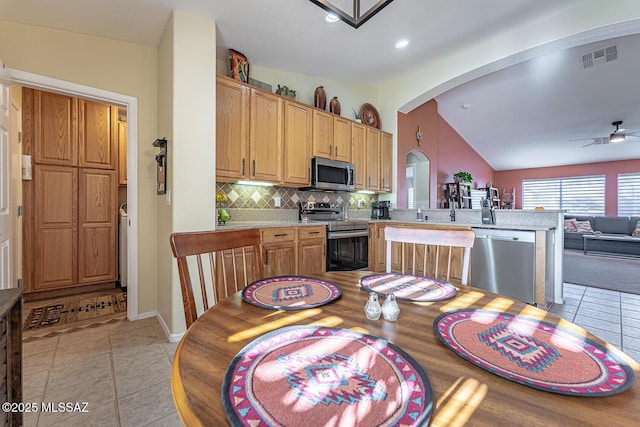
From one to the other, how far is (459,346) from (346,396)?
1.17ft

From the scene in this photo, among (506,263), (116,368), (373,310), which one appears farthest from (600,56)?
(116,368)

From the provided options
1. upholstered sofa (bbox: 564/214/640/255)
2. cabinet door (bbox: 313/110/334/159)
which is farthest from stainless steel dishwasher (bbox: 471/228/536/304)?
upholstered sofa (bbox: 564/214/640/255)

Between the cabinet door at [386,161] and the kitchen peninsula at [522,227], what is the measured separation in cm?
79

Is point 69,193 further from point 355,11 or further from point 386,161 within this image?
point 386,161

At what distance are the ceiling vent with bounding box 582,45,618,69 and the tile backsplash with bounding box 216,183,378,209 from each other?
12.2 feet

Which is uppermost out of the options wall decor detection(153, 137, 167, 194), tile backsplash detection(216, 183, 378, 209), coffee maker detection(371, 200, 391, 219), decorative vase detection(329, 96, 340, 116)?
decorative vase detection(329, 96, 340, 116)

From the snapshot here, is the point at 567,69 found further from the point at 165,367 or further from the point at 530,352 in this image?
the point at 165,367

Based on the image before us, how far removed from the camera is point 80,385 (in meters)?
1.71

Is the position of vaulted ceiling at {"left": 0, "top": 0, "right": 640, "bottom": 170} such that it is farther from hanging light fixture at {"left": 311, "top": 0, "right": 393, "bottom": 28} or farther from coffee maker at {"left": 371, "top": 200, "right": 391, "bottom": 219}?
coffee maker at {"left": 371, "top": 200, "right": 391, "bottom": 219}

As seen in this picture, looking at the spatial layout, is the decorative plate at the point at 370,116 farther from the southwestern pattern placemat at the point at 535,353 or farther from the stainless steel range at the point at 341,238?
the southwestern pattern placemat at the point at 535,353

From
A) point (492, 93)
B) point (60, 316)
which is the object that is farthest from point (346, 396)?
point (492, 93)

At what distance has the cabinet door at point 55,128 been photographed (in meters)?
3.21

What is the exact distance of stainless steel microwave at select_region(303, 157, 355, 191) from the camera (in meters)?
3.49

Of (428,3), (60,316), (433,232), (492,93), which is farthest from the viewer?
(492,93)
